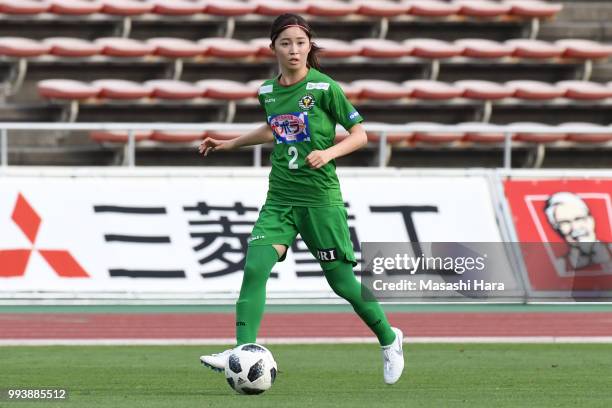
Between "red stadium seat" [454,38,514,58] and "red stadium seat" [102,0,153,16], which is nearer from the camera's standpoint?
"red stadium seat" [102,0,153,16]

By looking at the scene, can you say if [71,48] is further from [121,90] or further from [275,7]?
[275,7]

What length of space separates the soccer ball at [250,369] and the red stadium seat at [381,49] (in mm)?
14999

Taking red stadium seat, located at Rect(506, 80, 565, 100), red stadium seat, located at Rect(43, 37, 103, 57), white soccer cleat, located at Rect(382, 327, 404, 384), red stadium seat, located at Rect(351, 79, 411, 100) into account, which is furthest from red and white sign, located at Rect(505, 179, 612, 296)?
red stadium seat, located at Rect(43, 37, 103, 57)

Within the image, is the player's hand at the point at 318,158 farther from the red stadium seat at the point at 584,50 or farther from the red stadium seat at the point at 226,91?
the red stadium seat at the point at 584,50

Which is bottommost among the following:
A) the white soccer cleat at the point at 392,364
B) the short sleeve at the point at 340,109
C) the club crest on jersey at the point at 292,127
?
the white soccer cleat at the point at 392,364

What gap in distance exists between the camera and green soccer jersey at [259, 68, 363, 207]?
7.58 m

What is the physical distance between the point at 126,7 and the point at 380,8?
4.15 meters

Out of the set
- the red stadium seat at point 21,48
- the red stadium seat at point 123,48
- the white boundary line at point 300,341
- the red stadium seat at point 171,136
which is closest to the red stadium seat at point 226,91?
the red stadium seat at point 123,48

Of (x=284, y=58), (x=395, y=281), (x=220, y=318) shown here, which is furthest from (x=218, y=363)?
(x=395, y=281)

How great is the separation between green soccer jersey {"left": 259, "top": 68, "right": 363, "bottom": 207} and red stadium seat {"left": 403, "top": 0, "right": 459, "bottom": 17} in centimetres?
1582

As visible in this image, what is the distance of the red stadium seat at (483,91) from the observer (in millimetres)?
21609

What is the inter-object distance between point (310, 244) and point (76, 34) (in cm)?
1507

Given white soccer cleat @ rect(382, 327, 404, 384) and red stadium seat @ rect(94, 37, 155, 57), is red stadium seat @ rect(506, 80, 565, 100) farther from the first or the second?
white soccer cleat @ rect(382, 327, 404, 384)

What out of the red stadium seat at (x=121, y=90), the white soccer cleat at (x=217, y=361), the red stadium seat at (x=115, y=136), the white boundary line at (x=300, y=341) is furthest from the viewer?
the red stadium seat at (x=121, y=90)
